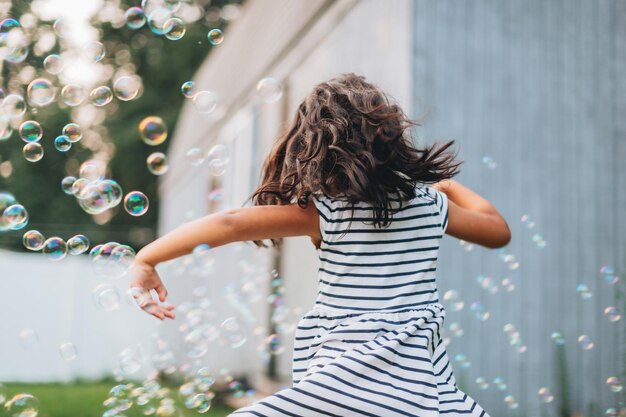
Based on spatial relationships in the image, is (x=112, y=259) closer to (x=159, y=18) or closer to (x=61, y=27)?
(x=159, y=18)

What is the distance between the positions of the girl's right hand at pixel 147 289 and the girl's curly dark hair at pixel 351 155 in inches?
13.2

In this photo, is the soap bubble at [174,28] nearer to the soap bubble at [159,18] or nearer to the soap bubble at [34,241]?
the soap bubble at [159,18]

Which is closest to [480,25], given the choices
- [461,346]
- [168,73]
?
[461,346]

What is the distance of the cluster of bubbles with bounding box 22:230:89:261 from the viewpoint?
9.09ft

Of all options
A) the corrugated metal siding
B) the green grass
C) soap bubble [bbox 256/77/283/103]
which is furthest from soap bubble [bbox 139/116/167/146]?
the green grass

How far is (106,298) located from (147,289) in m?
1.08

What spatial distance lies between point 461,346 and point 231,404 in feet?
9.61

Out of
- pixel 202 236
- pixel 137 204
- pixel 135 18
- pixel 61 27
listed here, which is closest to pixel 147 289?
pixel 202 236

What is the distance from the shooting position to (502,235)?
6.89ft

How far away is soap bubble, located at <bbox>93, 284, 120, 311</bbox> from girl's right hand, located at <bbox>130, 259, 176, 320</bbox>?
1038 mm

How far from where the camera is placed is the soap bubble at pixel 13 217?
2.96 meters

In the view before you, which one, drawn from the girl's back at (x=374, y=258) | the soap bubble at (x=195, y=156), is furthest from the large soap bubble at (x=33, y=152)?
the girl's back at (x=374, y=258)

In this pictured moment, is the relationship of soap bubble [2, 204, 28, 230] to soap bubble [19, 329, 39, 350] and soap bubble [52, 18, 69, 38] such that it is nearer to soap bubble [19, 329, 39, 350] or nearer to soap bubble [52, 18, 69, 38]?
soap bubble [19, 329, 39, 350]

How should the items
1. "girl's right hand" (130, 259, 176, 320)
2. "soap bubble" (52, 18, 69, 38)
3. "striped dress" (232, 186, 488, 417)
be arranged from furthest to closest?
"soap bubble" (52, 18, 69, 38) → "girl's right hand" (130, 259, 176, 320) → "striped dress" (232, 186, 488, 417)
